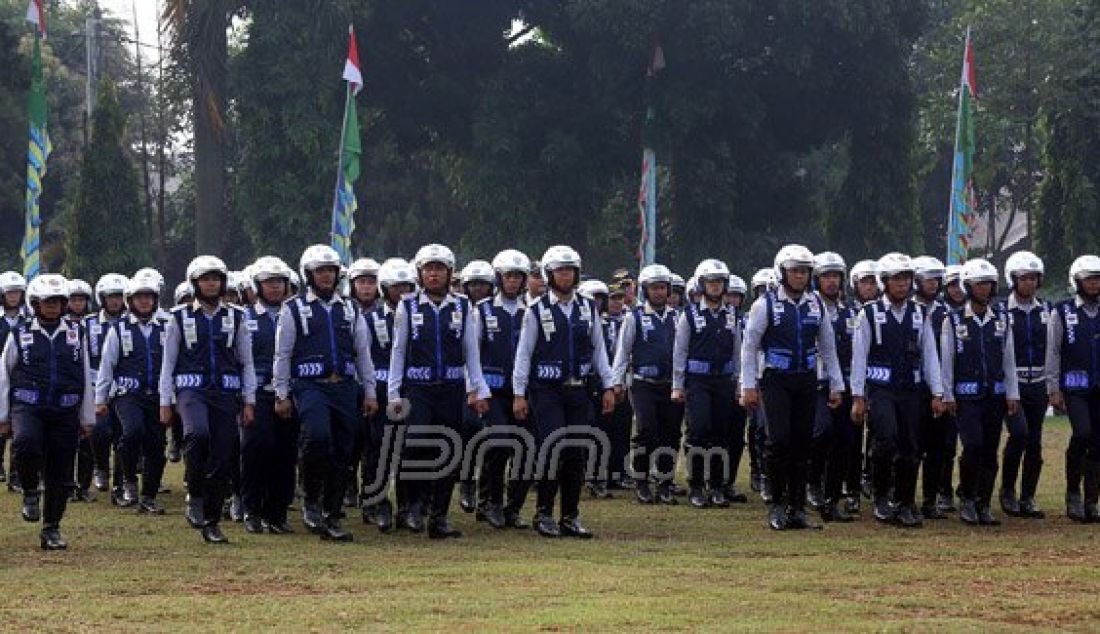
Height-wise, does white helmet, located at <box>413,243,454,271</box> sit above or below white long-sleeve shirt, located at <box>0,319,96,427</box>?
above

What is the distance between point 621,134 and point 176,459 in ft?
88.9

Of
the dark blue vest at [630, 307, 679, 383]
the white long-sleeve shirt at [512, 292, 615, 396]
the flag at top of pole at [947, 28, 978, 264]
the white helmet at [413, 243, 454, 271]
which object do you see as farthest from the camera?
the flag at top of pole at [947, 28, 978, 264]

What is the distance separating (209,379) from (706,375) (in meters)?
5.96

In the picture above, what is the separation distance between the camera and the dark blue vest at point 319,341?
1802 cm

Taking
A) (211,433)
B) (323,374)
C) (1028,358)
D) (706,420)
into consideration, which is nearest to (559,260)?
(323,374)

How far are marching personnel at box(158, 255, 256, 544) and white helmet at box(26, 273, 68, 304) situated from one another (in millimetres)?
925

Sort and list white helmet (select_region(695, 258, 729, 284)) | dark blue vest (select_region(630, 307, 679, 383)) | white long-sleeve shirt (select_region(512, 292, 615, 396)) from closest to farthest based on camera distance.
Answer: white long-sleeve shirt (select_region(512, 292, 615, 396)) → white helmet (select_region(695, 258, 729, 284)) → dark blue vest (select_region(630, 307, 679, 383))

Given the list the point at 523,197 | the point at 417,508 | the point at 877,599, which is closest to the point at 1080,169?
the point at 523,197

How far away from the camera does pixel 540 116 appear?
52.5 m

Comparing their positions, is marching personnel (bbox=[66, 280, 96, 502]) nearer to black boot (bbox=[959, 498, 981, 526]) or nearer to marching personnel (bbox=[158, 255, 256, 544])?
marching personnel (bbox=[158, 255, 256, 544])

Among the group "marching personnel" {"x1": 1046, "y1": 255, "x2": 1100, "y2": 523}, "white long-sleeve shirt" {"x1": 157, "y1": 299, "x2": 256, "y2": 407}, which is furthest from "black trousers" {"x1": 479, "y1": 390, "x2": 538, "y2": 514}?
"marching personnel" {"x1": 1046, "y1": 255, "x2": 1100, "y2": 523}

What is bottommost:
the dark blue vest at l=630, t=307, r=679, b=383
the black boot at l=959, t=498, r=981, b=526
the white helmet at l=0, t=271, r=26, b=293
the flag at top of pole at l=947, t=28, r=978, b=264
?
the black boot at l=959, t=498, r=981, b=526

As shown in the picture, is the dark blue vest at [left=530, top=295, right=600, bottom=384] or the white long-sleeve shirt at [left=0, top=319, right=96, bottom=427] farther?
the dark blue vest at [left=530, top=295, right=600, bottom=384]

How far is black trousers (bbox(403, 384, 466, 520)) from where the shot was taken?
1828cm
